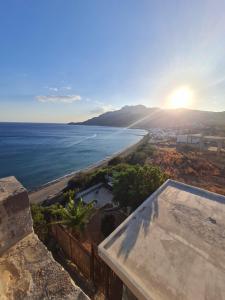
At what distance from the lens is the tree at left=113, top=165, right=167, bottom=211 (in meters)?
10.2

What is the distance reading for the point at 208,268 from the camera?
13.5ft

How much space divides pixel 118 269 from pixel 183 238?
92.3 inches

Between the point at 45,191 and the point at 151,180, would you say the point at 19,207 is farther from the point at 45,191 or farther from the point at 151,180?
the point at 45,191

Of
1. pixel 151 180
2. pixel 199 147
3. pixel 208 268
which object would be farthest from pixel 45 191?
pixel 199 147

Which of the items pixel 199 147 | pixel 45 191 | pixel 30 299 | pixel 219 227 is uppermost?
pixel 30 299

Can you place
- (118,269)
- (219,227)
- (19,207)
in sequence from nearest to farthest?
(19,207) < (118,269) < (219,227)

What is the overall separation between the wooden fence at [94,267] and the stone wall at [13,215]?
359 cm

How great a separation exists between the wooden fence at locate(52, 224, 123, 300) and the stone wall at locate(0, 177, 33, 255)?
3588 mm

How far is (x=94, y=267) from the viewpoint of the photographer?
5.67m

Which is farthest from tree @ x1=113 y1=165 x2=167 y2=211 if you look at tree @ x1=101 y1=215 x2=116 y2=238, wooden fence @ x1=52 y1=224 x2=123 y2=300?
wooden fence @ x1=52 y1=224 x2=123 y2=300

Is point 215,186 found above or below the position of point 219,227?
below

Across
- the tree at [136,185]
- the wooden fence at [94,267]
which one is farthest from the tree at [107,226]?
the wooden fence at [94,267]

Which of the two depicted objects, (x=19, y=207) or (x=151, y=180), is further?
(x=151, y=180)

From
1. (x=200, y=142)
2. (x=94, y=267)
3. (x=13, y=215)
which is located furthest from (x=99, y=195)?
(x=200, y=142)
